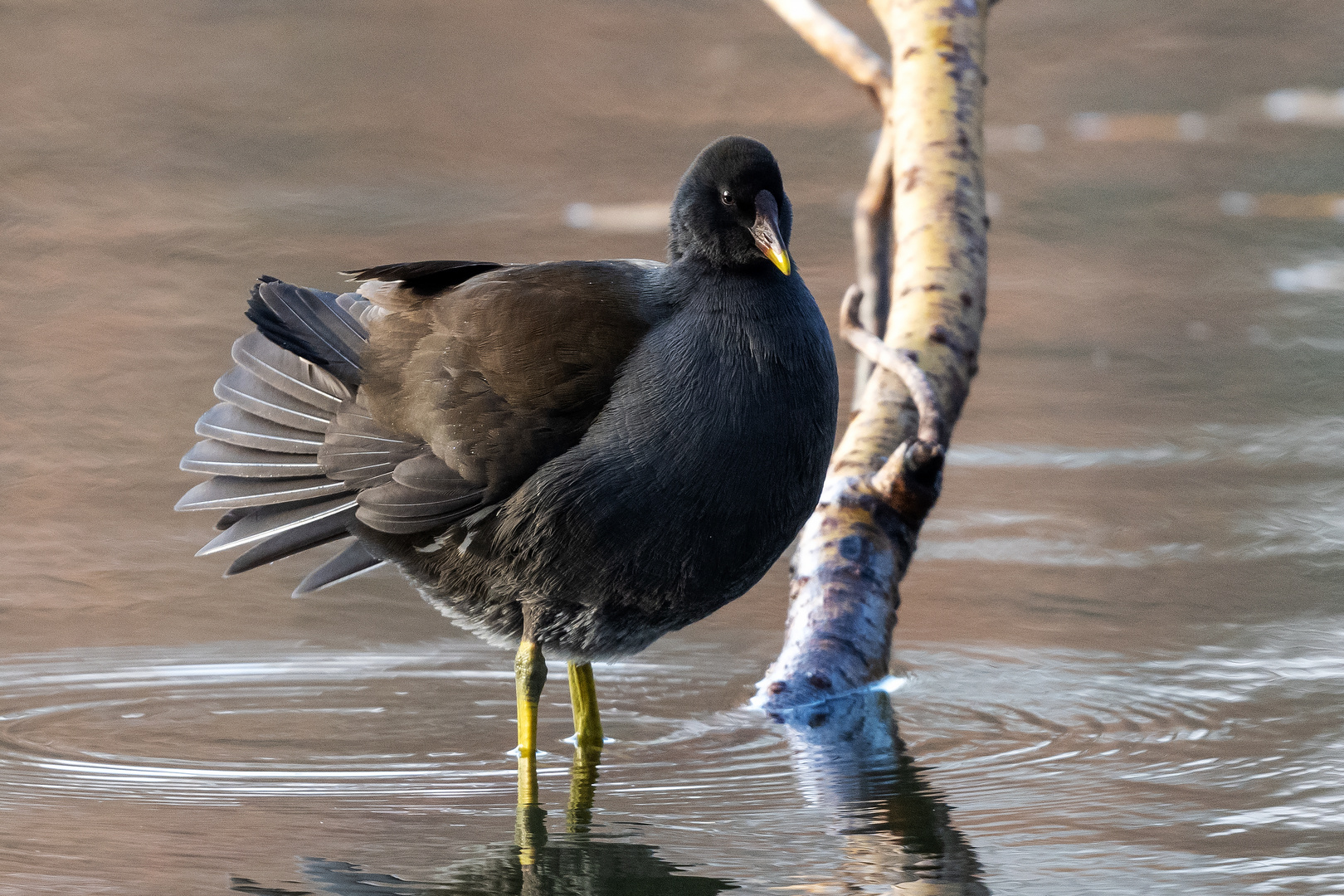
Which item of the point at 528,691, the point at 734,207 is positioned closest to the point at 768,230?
the point at 734,207

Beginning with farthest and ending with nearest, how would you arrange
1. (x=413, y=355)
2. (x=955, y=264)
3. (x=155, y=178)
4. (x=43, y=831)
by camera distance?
(x=155, y=178) < (x=955, y=264) < (x=413, y=355) < (x=43, y=831)

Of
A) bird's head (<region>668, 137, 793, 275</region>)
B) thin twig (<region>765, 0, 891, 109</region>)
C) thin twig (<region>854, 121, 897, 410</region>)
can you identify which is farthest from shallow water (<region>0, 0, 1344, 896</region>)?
thin twig (<region>765, 0, 891, 109</region>)

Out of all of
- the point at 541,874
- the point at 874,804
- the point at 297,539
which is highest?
the point at 297,539

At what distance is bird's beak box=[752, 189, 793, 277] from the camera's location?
13.3 feet

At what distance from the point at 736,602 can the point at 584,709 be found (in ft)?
4.26

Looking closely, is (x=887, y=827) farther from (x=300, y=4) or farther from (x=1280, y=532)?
(x=300, y=4)

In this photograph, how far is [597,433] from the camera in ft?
13.4

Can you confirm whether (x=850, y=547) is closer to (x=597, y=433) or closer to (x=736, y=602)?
(x=736, y=602)

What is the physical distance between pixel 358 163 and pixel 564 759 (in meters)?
8.48

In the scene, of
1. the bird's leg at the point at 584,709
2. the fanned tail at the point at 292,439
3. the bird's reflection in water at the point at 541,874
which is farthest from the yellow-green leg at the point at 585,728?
the fanned tail at the point at 292,439

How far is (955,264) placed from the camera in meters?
5.43

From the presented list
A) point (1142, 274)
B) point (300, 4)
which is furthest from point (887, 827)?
point (300, 4)

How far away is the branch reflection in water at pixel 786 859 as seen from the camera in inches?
136

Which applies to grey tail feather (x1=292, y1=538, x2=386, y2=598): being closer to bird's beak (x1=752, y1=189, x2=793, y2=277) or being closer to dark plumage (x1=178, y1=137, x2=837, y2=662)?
dark plumage (x1=178, y1=137, x2=837, y2=662)
